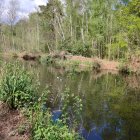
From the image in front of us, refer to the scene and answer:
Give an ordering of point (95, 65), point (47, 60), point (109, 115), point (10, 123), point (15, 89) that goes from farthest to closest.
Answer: point (47, 60)
point (95, 65)
point (109, 115)
point (15, 89)
point (10, 123)

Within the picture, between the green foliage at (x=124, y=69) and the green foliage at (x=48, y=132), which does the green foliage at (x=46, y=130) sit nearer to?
the green foliage at (x=48, y=132)

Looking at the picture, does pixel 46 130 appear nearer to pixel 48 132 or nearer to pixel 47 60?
pixel 48 132

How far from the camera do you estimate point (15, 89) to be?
457 inches

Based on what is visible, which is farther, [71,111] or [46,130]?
[71,111]

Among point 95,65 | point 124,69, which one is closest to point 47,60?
point 95,65

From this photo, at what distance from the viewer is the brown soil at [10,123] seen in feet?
29.1

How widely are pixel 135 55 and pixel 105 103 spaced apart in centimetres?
2583

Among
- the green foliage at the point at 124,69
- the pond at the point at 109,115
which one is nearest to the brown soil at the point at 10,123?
the pond at the point at 109,115

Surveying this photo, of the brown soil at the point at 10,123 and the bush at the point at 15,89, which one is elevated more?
the bush at the point at 15,89

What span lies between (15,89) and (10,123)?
1.93m

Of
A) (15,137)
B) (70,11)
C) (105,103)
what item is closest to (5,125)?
(15,137)

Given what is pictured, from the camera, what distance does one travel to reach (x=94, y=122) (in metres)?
14.5

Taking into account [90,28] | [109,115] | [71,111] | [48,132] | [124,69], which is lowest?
[109,115]

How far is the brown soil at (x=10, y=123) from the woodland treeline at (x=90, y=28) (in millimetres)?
35623
